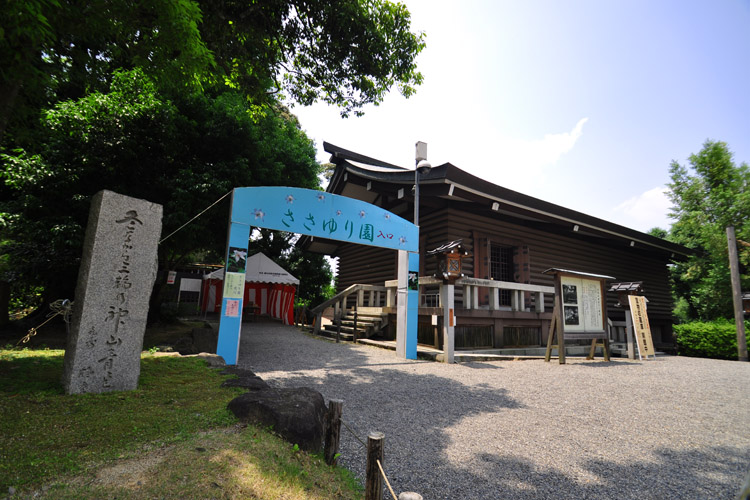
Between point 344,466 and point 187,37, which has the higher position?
point 187,37

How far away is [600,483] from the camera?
2.51m

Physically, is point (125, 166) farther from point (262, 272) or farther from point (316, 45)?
point (262, 272)

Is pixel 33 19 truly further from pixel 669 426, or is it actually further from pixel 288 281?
pixel 288 281

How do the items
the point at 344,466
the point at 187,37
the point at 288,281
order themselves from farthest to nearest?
the point at 288,281, the point at 187,37, the point at 344,466

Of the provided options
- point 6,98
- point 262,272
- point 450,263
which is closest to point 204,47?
point 6,98

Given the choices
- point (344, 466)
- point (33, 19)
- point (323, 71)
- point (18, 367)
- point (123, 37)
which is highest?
point (323, 71)

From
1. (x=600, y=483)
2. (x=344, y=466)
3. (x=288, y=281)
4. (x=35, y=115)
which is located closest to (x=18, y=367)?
(x=35, y=115)

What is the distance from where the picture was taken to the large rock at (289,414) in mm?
2621

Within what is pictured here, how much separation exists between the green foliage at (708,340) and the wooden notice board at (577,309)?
632 centimetres

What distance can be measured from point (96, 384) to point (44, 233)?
6704 mm

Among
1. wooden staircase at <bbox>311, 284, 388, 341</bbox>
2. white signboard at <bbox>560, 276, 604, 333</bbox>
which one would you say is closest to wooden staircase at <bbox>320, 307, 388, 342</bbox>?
wooden staircase at <bbox>311, 284, 388, 341</bbox>

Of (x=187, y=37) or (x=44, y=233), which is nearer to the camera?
(x=187, y=37)

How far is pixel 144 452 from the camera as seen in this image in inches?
87.3

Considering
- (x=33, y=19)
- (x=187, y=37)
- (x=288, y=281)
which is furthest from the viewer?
(x=288, y=281)
